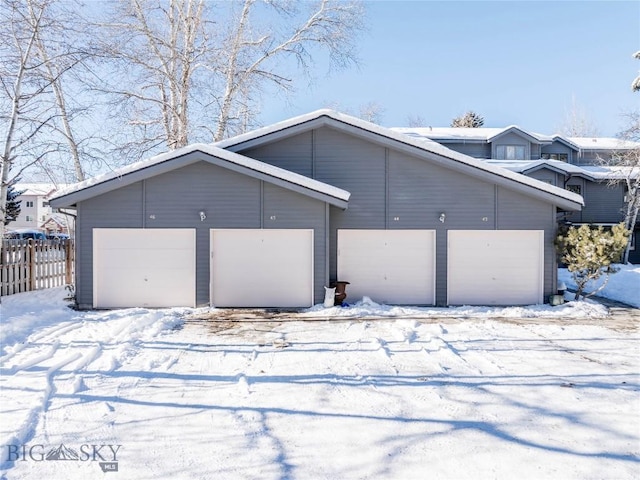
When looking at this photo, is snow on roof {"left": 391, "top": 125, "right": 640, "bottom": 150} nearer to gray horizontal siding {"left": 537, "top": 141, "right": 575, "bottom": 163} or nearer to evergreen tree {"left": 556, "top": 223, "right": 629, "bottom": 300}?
gray horizontal siding {"left": 537, "top": 141, "right": 575, "bottom": 163}

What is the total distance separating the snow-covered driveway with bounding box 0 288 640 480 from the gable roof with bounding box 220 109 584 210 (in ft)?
13.4

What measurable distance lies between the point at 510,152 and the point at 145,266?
19710mm

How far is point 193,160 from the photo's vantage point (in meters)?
8.81

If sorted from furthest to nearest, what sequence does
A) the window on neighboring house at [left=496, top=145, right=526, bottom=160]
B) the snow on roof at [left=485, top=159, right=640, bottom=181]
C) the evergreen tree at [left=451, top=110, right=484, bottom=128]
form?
the evergreen tree at [left=451, top=110, right=484, bottom=128]
the window on neighboring house at [left=496, top=145, right=526, bottom=160]
the snow on roof at [left=485, top=159, right=640, bottom=181]

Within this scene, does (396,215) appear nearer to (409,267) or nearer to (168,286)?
(409,267)

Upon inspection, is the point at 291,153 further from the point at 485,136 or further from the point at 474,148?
the point at 485,136

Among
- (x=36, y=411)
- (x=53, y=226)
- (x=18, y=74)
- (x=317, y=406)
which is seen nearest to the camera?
(x=36, y=411)

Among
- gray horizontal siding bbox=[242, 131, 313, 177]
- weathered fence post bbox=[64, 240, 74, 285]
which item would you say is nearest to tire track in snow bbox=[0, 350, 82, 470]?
gray horizontal siding bbox=[242, 131, 313, 177]

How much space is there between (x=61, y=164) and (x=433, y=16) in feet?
39.9

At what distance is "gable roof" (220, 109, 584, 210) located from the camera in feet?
30.7

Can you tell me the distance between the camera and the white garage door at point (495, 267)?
32.0ft

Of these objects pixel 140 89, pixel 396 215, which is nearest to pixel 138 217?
pixel 396 215

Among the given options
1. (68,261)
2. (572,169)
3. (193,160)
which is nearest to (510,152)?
(572,169)

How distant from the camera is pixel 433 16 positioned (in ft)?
40.4
